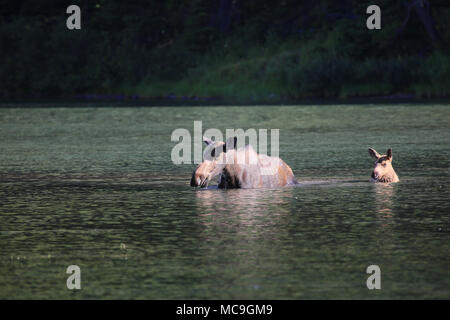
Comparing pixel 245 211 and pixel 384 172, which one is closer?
pixel 245 211

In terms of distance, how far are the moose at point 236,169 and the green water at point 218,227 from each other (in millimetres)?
343

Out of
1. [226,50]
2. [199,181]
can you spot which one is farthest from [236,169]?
[226,50]

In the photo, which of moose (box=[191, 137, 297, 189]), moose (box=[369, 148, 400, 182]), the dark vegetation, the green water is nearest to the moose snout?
moose (box=[191, 137, 297, 189])

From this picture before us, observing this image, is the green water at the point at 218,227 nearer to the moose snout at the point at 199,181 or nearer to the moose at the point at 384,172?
the moose snout at the point at 199,181

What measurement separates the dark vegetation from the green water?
1395 inches

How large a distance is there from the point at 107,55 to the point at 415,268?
69.6 metres

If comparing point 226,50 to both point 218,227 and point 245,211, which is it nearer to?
point 245,211

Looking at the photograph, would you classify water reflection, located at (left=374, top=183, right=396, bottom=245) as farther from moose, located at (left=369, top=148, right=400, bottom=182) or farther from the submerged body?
the submerged body

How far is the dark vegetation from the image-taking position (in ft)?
213

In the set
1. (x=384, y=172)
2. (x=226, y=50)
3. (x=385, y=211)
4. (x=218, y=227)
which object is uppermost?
(x=226, y=50)

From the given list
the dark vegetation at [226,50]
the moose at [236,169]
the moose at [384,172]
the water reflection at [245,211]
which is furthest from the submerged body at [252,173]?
the dark vegetation at [226,50]

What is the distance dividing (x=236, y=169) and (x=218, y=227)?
4.56 metres

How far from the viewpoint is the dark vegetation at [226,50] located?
6488 centimetres

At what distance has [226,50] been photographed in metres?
78.9
